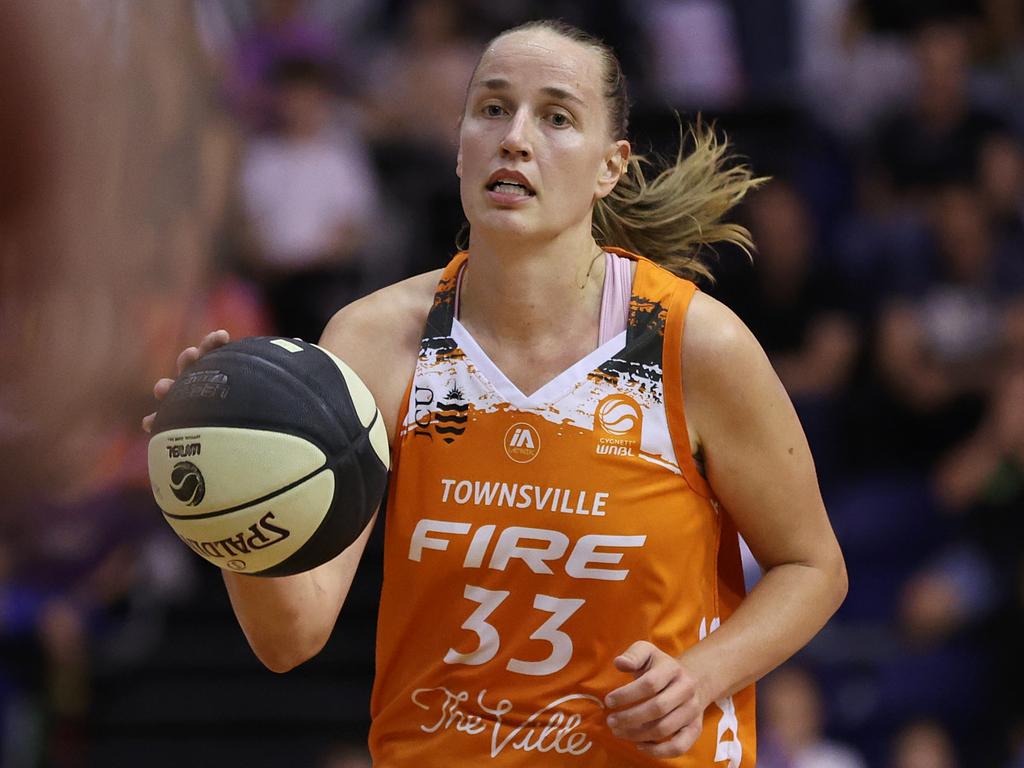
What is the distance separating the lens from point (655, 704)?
2855 millimetres

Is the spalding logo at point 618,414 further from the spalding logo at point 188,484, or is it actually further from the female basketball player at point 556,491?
the spalding logo at point 188,484

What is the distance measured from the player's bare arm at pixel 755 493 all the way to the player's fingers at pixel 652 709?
19 centimetres

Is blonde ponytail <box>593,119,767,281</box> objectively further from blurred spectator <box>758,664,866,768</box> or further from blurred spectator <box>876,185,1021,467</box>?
blurred spectator <box>876,185,1021,467</box>

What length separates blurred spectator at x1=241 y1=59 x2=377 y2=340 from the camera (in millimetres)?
8133

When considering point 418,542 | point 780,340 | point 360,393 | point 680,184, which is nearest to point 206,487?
point 360,393

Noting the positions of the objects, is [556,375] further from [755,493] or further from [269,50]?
[269,50]

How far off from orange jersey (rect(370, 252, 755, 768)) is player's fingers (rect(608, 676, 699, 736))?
25 centimetres

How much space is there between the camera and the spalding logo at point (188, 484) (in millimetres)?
2826

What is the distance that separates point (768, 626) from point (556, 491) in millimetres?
533

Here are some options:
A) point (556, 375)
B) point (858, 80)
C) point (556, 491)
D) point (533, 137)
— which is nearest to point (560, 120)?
point (533, 137)

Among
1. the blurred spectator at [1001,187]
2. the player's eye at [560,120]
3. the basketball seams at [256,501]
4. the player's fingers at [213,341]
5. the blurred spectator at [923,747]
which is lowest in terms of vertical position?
the blurred spectator at [923,747]

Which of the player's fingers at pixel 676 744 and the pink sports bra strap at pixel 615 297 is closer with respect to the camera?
the player's fingers at pixel 676 744

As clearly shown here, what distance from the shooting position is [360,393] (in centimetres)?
306

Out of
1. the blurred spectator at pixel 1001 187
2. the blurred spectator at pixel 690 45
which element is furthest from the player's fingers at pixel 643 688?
the blurred spectator at pixel 690 45
